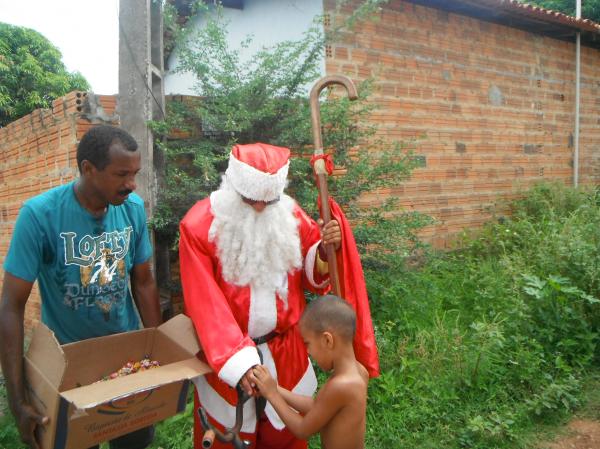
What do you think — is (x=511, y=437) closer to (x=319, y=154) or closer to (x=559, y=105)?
(x=319, y=154)

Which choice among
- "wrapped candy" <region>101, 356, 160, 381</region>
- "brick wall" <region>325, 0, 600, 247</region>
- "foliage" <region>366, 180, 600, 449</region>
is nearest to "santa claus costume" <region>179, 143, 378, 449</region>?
"wrapped candy" <region>101, 356, 160, 381</region>

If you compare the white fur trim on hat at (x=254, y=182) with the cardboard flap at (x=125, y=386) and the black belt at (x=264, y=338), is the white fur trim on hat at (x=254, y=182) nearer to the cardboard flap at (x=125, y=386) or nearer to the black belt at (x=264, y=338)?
the black belt at (x=264, y=338)

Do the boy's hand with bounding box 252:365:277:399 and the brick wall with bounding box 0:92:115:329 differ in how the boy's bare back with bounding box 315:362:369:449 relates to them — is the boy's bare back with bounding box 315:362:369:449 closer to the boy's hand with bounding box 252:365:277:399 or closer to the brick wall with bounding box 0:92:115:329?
the boy's hand with bounding box 252:365:277:399

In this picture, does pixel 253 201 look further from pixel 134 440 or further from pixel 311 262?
pixel 134 440

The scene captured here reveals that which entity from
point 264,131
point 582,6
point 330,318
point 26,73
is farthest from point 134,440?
point 26,73

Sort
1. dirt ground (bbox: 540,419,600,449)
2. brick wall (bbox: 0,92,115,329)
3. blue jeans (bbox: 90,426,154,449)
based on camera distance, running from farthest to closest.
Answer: brick wall (bbox: 0,92,115,329), dirt ground (bbox: 540,419,600,449), blue jeans (bbox: 90,426,154,449)

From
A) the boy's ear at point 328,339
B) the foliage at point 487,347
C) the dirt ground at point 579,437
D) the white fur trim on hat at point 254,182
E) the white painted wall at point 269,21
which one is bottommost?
the dirt ground at point 579,437

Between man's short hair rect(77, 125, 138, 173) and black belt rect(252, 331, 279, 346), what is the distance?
101cm

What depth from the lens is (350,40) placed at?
17.9 ft

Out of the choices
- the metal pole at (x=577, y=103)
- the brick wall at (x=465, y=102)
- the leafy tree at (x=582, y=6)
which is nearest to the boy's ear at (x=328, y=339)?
the brick wall at (x=465, y=102)

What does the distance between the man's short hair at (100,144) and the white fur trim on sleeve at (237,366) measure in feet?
3.18

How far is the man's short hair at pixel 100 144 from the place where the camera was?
6.60 feet

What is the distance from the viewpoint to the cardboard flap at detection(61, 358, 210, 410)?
5.10 feet

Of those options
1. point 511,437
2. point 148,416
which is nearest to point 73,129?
point 148,416
